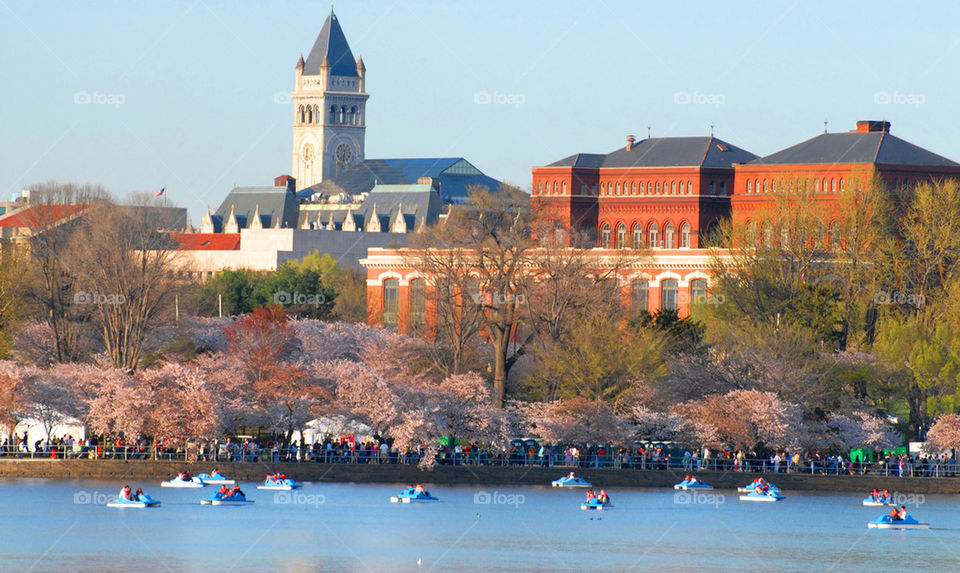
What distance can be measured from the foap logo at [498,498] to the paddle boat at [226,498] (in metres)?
11.0

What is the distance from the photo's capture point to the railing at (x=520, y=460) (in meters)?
98.8

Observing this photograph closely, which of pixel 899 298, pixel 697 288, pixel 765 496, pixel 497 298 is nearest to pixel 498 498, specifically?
pixel 765 496

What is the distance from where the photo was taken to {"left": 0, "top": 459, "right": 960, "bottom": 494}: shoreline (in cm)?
9750

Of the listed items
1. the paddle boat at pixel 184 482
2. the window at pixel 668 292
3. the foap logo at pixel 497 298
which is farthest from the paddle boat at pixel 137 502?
the window at pixel 668 292

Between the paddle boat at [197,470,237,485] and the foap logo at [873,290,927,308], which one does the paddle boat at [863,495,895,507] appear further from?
the paddle boat at [197,470,237,485]

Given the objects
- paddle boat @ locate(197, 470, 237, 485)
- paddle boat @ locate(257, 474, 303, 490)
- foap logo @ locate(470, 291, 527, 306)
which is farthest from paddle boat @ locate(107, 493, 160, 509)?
foap logo @ locate(470, 291, 527, 306)

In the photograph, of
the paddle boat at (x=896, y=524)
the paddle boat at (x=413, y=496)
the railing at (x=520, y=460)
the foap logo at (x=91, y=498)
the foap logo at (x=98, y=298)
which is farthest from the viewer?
the foap logo at (x=98, y=298)

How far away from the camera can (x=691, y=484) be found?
323 ft

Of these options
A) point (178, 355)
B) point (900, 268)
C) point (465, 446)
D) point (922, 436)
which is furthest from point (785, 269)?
point (178, 355)

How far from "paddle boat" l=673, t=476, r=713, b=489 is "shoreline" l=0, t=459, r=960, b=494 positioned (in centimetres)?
97

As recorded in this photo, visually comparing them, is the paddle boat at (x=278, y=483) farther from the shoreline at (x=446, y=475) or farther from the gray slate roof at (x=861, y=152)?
the gray slate roof at (x=861, y=152)

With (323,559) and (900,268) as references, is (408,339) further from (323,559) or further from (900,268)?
(323,559)

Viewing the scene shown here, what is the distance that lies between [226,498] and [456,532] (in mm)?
11141

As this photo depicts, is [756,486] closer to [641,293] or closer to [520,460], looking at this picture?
[520,460]
